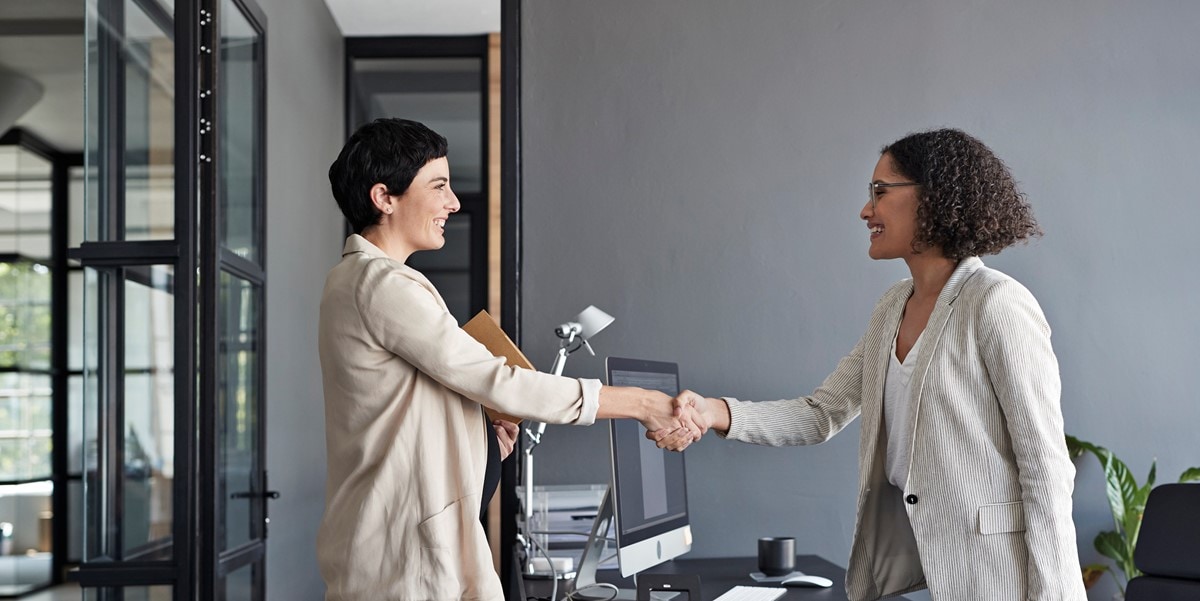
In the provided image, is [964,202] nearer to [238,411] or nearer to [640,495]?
[640,495]

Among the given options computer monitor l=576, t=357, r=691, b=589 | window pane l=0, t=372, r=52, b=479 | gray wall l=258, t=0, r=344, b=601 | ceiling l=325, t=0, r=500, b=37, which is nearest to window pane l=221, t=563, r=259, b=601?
gray wall l=258, t=0, r=344, b=601

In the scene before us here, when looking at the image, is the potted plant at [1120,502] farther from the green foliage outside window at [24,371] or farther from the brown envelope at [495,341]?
the green foliage outside window at [24,371]

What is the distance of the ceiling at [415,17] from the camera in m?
3.87

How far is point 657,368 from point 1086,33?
1830 mm

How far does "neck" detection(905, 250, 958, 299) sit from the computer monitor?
62 cm

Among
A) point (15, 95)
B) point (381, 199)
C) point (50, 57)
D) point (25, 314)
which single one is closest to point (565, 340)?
point (381, 199)

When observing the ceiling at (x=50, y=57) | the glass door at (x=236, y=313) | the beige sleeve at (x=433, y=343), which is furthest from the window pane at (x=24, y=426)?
the beige sleeve at (x=433, y=343)

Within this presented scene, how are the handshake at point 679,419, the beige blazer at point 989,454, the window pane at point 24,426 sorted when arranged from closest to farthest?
1. the beige blazer at point 989,454
2. the handshake at point 679,419
3. the window pane at point 24,426

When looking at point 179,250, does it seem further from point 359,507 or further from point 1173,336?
point 1173,336

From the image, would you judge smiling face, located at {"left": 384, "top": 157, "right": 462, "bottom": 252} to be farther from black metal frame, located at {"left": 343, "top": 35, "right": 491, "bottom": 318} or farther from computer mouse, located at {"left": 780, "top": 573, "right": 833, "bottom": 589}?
black metal frame, located at {"left": 343, "top": 35, "right": 491, "bottom": 318}

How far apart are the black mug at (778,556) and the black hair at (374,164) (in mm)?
1374

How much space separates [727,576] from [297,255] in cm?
244

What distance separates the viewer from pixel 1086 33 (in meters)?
3.30

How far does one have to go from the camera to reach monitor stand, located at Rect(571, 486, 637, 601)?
2359 mm
